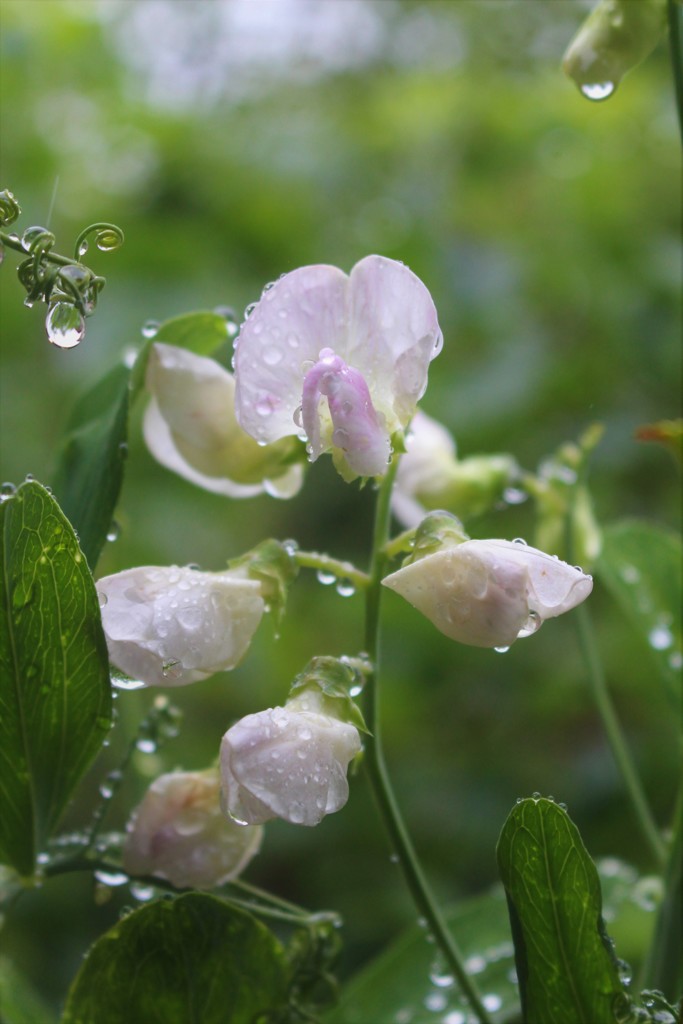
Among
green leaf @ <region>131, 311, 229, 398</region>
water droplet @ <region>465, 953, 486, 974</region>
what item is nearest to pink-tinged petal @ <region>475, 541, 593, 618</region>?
green leaf @ <region>131, 311, 229, 398</region>

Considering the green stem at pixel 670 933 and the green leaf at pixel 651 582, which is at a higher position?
the green leaf at pixel 651 582

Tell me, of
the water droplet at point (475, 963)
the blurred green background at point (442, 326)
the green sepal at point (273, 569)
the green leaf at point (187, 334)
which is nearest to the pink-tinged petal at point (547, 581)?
the green sepal at point (273, 569)

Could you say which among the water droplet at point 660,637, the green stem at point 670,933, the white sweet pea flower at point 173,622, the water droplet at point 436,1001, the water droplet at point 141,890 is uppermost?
the white sweet pea flower at point 173,622

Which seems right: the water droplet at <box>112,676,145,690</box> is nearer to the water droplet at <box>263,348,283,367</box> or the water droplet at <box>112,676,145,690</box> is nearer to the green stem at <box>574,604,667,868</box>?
the water droplet at <box>263,348,283,367</box>

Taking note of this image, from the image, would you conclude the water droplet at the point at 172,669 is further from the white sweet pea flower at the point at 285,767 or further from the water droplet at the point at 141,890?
the water droplet at the point at 141,890

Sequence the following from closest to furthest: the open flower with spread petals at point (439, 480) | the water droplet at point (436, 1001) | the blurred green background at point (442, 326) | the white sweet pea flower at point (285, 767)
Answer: the white sweet pea flower at point (285, 767), the water droplet at point (436, 1001), the open flower with spread petals at point (439, 480), the blurred green background at point (442, 326)

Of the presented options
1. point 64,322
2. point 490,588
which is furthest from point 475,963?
point 64,322
